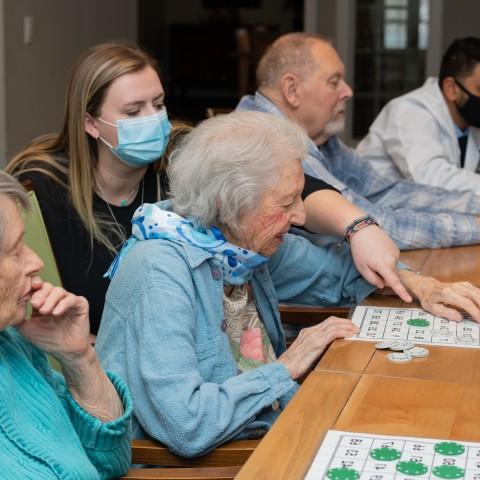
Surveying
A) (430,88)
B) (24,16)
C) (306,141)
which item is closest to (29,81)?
(24,16)

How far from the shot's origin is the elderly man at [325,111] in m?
3.17

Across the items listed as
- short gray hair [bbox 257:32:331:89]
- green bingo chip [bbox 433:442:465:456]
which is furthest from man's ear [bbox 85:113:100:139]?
green bingo chip [bbox 433:442:465:456]

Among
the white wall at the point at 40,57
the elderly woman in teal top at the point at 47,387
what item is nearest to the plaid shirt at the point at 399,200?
the elderly woman in teal top at the point at 47,387

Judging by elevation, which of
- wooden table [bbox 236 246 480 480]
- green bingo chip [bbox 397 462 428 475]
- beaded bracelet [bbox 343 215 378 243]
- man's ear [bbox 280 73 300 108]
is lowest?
wooden table [bbox 236 246 480 480]

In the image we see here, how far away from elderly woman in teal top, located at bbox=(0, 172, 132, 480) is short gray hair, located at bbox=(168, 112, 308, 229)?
398mm

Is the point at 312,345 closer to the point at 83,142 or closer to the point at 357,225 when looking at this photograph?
the point at 357,225

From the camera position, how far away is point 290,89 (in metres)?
3.17

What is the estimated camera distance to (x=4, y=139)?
4754 millimetres

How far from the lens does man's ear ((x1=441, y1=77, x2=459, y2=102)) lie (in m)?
3.89

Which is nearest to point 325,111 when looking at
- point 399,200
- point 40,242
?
point 399,200

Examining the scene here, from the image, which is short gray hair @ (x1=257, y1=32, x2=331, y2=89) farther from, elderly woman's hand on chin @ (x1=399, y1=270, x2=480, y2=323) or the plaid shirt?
elderly woman's hand on chin @ (x1=399, y1=270, x2=480, y2=323)

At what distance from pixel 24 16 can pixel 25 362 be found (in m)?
3.81

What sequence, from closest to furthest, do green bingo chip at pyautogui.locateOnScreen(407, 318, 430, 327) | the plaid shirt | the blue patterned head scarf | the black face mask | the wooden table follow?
the wooden table, the blue patterned head scarf, green bingo chip at pyautogui.locateOnScreen(407, 318, 430, 327), the plaid shirt, the black face mask

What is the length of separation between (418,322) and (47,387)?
846mm
